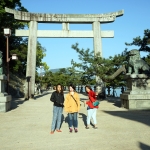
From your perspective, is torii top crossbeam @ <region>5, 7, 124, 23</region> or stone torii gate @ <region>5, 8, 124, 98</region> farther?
torii top crossbeam @ <region>5, 7, 124, 23</region>

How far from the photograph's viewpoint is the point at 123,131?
6.44m

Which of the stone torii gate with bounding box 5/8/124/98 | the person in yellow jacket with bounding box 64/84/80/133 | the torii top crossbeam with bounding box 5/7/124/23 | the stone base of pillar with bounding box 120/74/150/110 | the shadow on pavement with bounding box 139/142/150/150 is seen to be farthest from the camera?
the torii top crossbeam with bounding box 5/7/124/23

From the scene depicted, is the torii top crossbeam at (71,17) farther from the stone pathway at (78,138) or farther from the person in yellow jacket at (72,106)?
the person in yellow jacket at (72,106)

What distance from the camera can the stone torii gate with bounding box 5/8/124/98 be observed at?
20.7 metres

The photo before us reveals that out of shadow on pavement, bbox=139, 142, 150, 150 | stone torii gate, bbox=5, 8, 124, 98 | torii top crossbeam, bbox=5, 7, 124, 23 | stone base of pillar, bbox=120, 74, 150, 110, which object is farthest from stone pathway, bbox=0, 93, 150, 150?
torii top crossbeam, bbox=5, 7, 124, 23

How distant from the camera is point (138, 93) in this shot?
472 inches

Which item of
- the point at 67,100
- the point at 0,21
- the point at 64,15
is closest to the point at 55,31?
the point at 64,15

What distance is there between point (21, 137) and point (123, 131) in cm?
283

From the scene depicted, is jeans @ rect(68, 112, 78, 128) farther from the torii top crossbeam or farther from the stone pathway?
the torii top crossbeam

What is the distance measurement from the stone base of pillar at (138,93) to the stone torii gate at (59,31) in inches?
343

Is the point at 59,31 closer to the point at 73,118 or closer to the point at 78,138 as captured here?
the point at 73,118

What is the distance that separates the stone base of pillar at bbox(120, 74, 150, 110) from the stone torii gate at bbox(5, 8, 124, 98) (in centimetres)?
870

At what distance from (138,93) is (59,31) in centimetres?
1123

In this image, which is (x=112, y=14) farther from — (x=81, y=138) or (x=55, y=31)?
(x=81, y=138)
